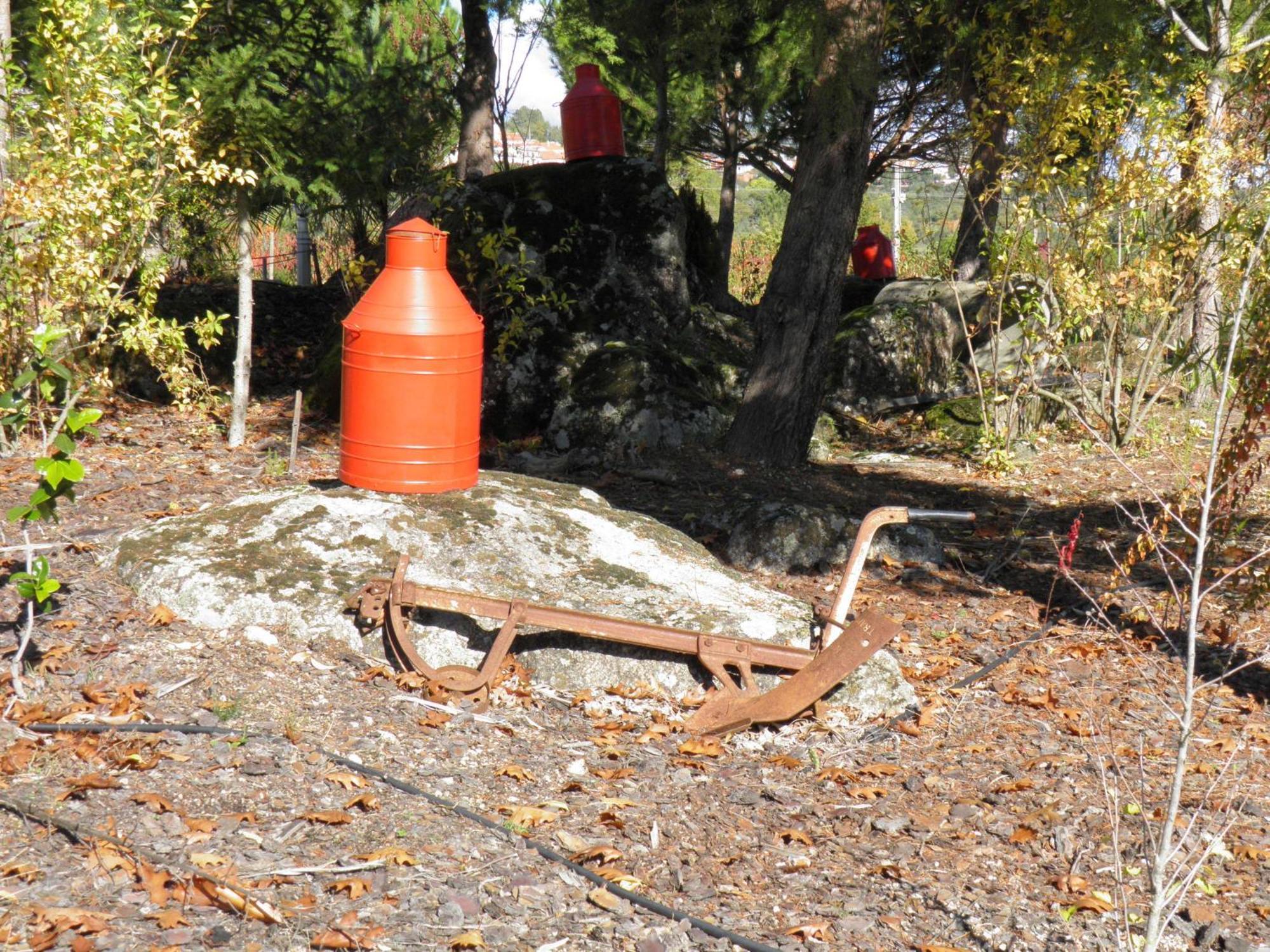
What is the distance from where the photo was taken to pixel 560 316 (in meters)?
9.34

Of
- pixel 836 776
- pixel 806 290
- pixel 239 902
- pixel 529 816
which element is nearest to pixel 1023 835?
pixel 836 776

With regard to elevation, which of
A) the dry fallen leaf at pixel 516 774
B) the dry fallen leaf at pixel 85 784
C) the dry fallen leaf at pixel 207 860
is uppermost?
the dry fallen leaf at pixel 85 784

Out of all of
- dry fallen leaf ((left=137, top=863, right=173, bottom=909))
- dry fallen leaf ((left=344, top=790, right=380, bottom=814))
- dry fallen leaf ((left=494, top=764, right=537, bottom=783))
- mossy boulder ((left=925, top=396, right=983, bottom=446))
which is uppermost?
mossy boulder ((left=925, top=396, right=983, bottom=446))

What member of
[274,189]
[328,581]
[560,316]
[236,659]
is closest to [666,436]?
[560,316]

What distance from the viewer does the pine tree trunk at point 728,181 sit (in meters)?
13.8

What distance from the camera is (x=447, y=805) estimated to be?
349cm

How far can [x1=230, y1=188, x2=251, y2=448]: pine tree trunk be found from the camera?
7238mm

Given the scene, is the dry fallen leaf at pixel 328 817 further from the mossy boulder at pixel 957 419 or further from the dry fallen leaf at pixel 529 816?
the mossy boulder at pixel 957 419

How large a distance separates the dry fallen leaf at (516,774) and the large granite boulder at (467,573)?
28.1 inches

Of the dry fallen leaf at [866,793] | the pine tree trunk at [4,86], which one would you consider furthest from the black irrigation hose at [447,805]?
the pine tree trunk at [4,86]

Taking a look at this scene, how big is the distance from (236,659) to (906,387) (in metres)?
7.87

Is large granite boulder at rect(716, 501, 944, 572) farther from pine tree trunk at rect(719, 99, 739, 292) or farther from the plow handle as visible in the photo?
pine tree trunk at rect(719, 99, 739, 292)

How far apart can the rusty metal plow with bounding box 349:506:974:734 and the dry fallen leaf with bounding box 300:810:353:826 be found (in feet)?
3.24

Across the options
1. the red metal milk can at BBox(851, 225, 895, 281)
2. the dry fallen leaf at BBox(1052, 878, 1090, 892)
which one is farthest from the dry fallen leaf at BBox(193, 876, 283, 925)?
the red metal milk can at BBox(851, 225, 895, 281)
